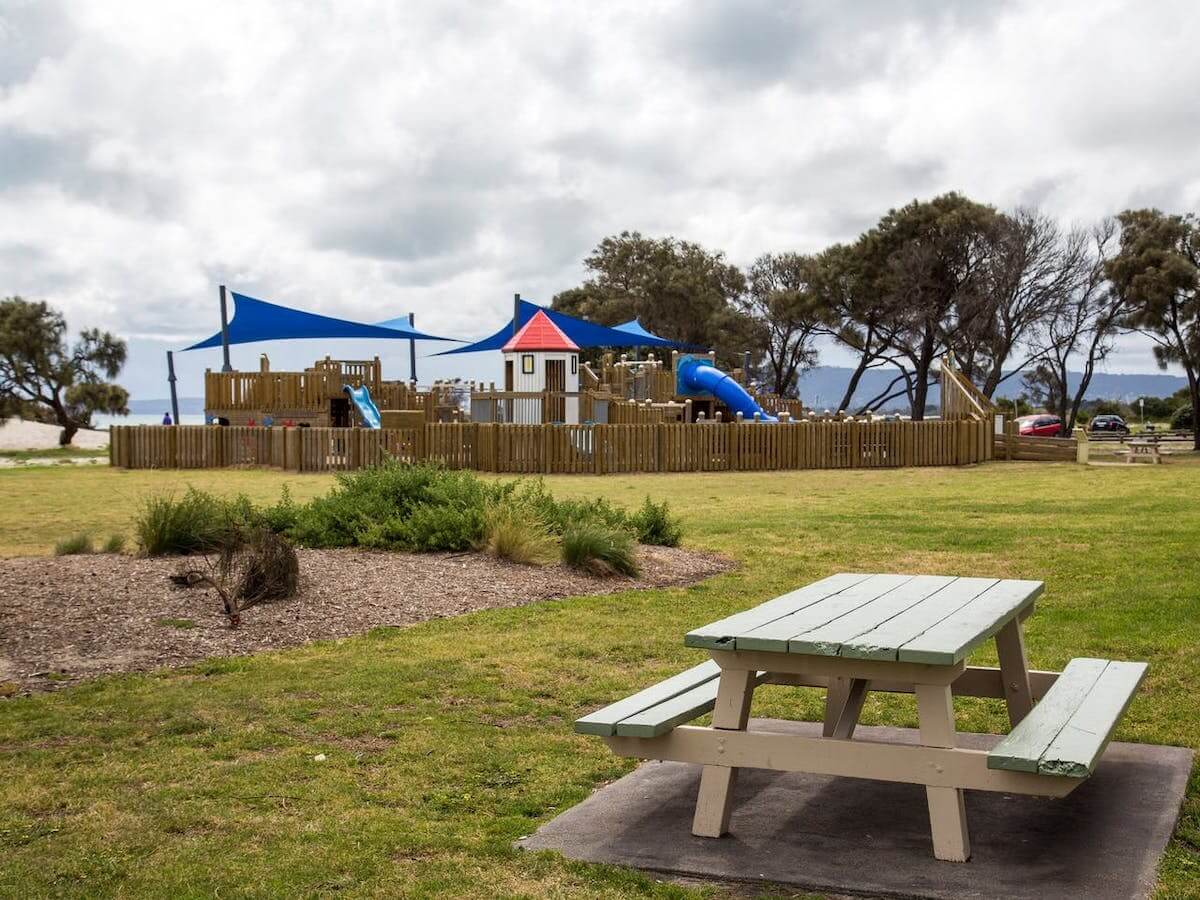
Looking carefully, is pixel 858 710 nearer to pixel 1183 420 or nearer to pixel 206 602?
pixel 206 602

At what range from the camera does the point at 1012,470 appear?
29938mm

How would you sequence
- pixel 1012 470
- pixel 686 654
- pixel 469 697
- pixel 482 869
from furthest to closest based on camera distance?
1. pixel 1012 470
2. pixel 686 654
3. pixel 469 697
4. pixel 482 869

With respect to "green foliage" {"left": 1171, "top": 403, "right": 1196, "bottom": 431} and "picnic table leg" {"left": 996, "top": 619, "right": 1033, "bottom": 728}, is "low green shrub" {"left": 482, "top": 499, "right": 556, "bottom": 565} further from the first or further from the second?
"green foliage" {"left": 1171, "top": 403, "right": 1196, "bottom": 431}

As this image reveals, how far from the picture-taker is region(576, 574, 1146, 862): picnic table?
14.9 ft

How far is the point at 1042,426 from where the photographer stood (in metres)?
52.1

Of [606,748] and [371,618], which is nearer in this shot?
[606,748]

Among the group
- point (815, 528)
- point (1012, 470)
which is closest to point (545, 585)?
point (815, 528)

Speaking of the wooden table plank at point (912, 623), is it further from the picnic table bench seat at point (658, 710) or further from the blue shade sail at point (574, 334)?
the blue shade sail at point (574, 334)

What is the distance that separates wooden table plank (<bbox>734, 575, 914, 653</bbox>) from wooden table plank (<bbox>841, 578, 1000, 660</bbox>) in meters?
0.23

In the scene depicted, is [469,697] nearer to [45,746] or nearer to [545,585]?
[45,746]

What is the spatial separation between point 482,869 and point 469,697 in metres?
2.84

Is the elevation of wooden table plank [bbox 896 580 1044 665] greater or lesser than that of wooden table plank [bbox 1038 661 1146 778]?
greater

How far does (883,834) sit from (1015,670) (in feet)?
5.20

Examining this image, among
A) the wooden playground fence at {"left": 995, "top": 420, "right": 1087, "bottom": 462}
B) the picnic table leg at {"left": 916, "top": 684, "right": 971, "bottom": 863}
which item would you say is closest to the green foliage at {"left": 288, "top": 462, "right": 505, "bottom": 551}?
the picnic table leg at {"left": 916, "top": 684, "right": 971, "bottom": 863}
